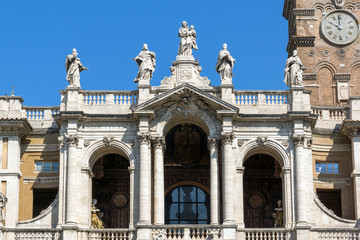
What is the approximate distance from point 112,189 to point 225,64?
9.11 meters

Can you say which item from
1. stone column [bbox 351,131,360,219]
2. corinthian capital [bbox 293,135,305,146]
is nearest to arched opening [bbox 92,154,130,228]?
corinthian capital [bbox 293,135,305,146]

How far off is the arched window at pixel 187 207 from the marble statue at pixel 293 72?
766 cm

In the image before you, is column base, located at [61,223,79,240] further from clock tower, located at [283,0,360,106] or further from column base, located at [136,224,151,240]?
clock tower, located at [283,0,360,106]

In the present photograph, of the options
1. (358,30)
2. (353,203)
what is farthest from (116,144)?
(358,30)

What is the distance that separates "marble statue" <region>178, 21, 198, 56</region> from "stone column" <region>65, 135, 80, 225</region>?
6957 millimetres

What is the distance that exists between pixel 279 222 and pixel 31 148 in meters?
12.8

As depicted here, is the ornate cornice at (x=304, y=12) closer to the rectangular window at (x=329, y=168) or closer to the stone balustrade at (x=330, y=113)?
the stone balustrade at (x=330, y=113)

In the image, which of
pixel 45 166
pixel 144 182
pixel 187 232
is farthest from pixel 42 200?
pixel 187 232

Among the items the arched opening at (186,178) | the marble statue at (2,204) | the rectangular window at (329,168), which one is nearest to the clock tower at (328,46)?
the rectangular window at (329,168)

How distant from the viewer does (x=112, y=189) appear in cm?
5584

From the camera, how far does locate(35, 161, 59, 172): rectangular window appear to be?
5375 centimetres

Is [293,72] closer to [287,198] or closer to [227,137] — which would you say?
[227,137]

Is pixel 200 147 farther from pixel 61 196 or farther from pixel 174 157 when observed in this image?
pixel 61 196

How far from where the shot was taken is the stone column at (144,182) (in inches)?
1973
